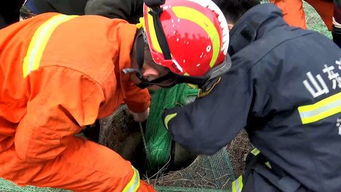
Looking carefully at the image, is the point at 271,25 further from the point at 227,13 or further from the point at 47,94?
the point at 47,94

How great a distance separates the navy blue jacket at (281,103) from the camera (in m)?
1.83

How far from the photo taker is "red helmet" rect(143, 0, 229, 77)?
173 cm

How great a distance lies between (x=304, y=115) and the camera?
1877mm

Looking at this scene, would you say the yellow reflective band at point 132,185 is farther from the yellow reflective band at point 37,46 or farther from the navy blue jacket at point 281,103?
the yellow reflective band at point 37,46

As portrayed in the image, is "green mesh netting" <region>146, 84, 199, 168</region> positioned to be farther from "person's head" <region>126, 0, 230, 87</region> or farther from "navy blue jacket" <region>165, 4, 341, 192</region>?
"person's head" <region>126, 0, 230, 87</region>

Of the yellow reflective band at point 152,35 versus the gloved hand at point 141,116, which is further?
the gloved hand at point 141,116

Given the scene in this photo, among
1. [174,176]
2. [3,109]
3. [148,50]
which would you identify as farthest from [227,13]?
[3,109]

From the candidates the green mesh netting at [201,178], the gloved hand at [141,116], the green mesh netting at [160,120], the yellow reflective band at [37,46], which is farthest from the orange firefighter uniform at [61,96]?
the green mesh netting at [160,120]

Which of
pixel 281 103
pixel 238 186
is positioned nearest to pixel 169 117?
pixel 281 103

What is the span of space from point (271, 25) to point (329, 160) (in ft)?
2.14

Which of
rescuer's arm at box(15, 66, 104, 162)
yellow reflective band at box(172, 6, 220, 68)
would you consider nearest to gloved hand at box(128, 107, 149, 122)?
rescuer's arm at box(15, 66, 104, 162)

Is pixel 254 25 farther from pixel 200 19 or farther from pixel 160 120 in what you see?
pixel 160 120

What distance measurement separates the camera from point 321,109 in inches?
74.0

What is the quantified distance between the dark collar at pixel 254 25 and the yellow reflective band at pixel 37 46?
80 centimetres
